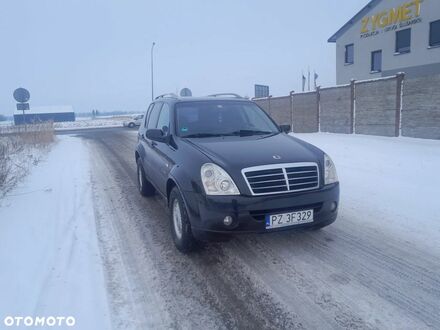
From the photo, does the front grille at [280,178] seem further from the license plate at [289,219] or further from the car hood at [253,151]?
the license plate at [289,219]

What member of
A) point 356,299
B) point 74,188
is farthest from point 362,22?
point 356,299

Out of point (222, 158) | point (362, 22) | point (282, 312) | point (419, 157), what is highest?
point (362, 22)

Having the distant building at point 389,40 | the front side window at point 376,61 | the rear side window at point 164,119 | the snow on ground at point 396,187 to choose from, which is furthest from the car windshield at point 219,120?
the front side window at point 376,61

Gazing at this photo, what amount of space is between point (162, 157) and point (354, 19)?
1225 inches

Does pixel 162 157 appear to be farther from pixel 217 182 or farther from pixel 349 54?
pixel 349 54

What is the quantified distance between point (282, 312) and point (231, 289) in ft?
1.89

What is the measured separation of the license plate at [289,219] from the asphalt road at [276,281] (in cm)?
47

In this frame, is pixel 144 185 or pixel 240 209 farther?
pixel 144 185

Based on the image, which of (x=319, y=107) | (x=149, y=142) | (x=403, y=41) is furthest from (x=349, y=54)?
(x=149, y=142)

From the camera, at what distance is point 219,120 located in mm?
5113

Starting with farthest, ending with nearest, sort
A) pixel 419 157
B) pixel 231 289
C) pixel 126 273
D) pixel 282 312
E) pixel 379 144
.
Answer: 1. pixel 379 144
2. pixel 419 157
3. pixel 126 273
4. pixel 231 289
5. pixel 282 312

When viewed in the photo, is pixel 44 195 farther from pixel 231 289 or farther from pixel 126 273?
Answer: pixel 231 289

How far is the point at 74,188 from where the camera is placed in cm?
756

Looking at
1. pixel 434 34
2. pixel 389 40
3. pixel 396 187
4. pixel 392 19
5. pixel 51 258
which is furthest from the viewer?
pixel 389 40
